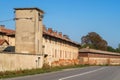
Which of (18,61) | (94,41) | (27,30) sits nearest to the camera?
→ (18,61)

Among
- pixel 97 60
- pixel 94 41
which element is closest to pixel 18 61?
pixel 97 60

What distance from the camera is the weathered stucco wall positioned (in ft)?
117

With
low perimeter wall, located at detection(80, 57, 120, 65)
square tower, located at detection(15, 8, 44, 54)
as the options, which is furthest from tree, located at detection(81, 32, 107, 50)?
square tower, located at detection(15, 8, 44, 54)

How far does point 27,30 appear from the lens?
50500 millimetres

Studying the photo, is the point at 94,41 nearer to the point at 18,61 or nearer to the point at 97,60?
the point at 97,60

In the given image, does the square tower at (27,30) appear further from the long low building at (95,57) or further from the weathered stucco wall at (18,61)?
the long low building at (95,57)

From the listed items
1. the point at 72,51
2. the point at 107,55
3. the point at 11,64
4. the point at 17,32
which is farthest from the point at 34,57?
the point at 107,55

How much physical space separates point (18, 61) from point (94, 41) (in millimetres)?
102912

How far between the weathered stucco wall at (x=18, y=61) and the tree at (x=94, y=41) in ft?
299

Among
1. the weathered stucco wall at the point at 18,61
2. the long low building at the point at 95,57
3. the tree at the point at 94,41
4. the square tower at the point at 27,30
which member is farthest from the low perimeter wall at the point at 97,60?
the weathered stucco wall at the point at 18,61

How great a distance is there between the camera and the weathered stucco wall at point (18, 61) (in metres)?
35.7

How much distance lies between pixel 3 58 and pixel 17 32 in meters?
15.6

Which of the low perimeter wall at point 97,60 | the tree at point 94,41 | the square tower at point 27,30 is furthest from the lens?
the tree at point 94,41

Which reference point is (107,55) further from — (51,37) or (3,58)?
(3,58)
